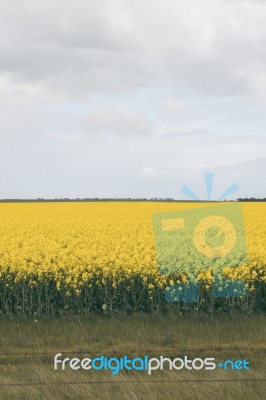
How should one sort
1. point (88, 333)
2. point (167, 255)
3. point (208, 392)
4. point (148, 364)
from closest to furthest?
point (208, 392), point (148, 364), point (88, 333), point (167, 255)

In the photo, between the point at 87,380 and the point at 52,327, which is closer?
the point at 87,380

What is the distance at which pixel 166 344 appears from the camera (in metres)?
10.2

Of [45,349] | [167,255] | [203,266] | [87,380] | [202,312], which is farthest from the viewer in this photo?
[167,255]

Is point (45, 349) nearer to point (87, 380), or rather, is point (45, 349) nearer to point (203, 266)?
point (87, 380)

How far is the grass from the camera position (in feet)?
25.2

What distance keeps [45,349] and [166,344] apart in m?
2.10

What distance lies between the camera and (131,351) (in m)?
9.84

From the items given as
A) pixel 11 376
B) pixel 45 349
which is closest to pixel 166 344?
pixel 45 349

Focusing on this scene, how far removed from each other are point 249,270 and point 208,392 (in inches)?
249

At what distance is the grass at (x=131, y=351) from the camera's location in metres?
7.67

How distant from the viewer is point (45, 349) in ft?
32.6

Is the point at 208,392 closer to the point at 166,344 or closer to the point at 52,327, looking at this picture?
the point at 166,344

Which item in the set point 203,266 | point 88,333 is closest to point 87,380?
point 88,333

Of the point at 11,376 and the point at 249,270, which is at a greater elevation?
the point at 249,270
